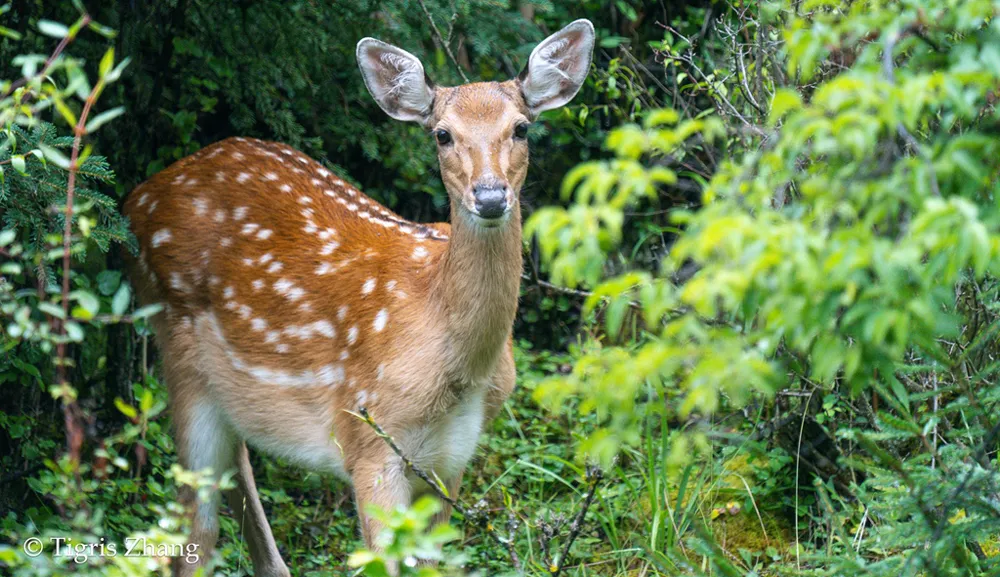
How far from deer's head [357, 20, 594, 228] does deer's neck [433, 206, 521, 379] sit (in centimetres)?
10

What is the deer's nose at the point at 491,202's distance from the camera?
3945 mm

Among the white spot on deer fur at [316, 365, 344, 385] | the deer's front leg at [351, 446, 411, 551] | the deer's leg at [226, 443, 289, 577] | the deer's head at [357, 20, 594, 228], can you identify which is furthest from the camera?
the deer's leg at [226, 443, 289, 577]

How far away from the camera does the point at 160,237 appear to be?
5168 mm

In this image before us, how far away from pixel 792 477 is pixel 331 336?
2.12 meters

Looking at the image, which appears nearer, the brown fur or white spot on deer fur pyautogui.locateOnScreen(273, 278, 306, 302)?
the brown fur

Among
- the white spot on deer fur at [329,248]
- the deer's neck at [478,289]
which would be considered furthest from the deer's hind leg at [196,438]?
the deer's neck at [478,289]

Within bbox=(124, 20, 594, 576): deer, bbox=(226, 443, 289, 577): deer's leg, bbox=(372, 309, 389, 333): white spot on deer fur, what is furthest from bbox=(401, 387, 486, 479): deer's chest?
bbox=(226, 443, 289, 577): deer's leg

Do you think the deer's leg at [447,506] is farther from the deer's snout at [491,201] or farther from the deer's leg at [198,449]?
the deer's snout at [491,201]

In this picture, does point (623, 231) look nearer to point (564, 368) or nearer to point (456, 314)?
point (564, 368)

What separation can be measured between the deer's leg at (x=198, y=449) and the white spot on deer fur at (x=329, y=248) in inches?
32.4

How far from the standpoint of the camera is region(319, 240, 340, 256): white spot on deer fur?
16.5ft

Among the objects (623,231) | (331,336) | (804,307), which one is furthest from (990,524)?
(623,231)

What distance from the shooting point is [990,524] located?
3182 mm

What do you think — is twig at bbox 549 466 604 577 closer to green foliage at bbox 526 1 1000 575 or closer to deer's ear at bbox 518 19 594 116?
green foliage at bbox 526 1 1000 575
